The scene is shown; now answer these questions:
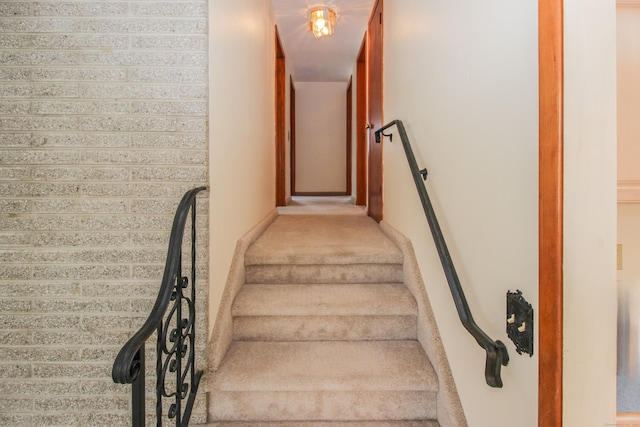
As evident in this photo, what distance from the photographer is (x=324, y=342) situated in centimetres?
176

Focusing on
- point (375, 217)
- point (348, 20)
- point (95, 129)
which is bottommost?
point (375, 217)

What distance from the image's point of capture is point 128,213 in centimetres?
143

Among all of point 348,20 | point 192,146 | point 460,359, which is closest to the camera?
point 460,359

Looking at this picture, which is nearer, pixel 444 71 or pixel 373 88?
pixel 444 71

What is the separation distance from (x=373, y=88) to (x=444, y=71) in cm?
227

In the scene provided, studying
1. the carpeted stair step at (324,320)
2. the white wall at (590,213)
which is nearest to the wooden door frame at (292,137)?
the carpeted stair step at (324,320)

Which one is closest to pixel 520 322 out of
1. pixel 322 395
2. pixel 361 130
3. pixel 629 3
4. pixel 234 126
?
pixel 322 395

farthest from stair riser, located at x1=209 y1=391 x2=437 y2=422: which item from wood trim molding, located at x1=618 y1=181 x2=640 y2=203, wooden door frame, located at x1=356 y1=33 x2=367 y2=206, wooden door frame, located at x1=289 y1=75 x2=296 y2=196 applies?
wooden door frame, located at x1=289 y1=75 x2=296 y2=196

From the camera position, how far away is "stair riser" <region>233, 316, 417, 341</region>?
5.82 feet

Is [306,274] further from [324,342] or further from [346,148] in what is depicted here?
[346,148]

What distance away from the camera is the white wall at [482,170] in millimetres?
918

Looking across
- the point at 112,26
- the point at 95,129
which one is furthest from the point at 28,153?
the point at 112,26

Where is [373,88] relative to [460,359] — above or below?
above

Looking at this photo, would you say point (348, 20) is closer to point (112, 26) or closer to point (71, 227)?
point (112, 26)
